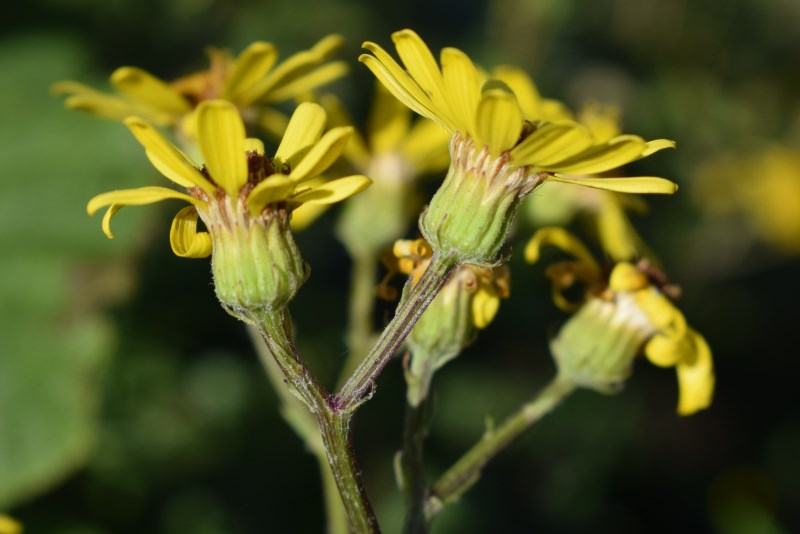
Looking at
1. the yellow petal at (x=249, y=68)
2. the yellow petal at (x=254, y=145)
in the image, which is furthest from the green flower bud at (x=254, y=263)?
the yellow petal at (x=249, y=68)

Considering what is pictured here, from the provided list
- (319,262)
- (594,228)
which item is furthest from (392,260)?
(319,262)

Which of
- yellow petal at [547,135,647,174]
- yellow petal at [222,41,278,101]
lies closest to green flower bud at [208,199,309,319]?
yellow petal at [547,135,647,174]

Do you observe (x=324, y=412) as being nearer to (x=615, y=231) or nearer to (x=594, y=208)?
(x=615, y=231)

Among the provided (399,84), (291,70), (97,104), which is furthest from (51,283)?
(399,84)

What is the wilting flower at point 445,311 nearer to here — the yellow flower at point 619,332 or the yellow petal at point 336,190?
the yellow flower at point 619,332

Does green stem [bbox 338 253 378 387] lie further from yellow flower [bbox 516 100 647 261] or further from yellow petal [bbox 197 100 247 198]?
yellow petal [bbox 197 100 247 198]
